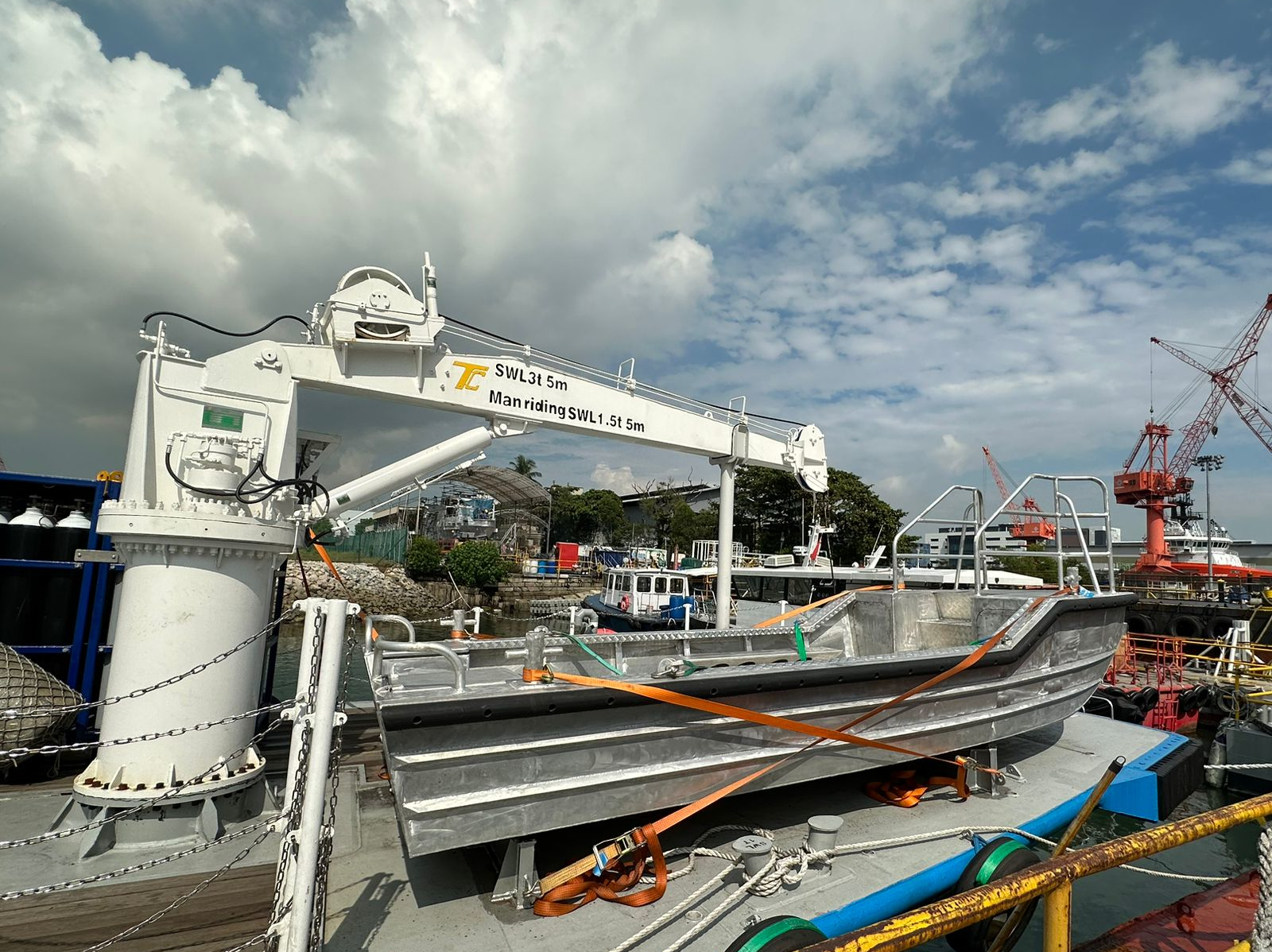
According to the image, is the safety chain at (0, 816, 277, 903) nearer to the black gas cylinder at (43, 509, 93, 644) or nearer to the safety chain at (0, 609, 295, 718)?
the safety chain at (0, 609, 295, 718)

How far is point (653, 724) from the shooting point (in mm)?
3646

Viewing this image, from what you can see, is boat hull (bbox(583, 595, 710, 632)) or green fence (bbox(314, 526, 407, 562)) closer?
boat hull (bbox(583, 595, 710, 632))

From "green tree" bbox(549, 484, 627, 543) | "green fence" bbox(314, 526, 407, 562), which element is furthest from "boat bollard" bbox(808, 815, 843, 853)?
"green tree" bbox(549, 484, 627, 543)

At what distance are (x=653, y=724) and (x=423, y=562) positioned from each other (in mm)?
38492

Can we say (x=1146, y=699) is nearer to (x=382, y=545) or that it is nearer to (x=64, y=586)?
(x=64, y=586)

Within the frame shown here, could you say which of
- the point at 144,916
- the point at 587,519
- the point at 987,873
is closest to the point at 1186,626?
the point at 987,873

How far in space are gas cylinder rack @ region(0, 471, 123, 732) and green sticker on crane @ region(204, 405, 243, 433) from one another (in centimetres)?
194

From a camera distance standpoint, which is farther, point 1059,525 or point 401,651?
point 1059,525

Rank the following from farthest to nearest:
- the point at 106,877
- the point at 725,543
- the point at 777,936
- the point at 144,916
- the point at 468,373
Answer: the point at 725,543, the point at 468,373, the point at 144,916, the point at 777,936, the point at 106,877

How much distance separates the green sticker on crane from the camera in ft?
14.2

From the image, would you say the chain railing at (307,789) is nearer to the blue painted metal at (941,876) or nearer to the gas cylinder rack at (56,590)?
the blue painted metal at (941,876)

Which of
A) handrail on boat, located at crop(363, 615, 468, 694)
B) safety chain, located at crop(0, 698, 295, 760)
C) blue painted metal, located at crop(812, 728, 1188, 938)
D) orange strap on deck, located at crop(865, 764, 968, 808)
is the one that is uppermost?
handrail on boat, located at crop(363, 615, 468, 694)

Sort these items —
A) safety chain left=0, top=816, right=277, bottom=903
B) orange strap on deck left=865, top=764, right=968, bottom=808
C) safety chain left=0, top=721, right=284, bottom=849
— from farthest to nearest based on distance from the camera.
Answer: orange strap on deck left=865, top=764, right=968, bottom=808 < safety chain left=0, top=721, right=284, bottom=849 < safety chain left=0, top=816, right=277, bottom=903

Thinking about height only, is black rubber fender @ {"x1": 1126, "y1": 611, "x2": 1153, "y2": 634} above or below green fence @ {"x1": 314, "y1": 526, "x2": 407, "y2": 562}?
below
